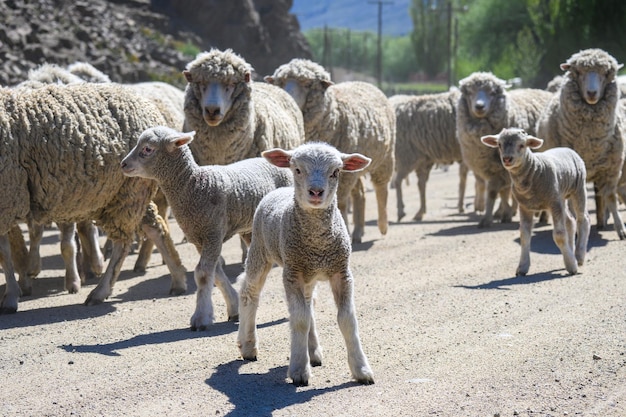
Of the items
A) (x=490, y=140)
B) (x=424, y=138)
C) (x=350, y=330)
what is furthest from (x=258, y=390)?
(x=424, y=138)

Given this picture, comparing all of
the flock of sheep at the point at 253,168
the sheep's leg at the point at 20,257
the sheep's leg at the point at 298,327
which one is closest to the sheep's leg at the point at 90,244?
the flock of sheep at the point at 253,168

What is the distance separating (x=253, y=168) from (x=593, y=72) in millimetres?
5948

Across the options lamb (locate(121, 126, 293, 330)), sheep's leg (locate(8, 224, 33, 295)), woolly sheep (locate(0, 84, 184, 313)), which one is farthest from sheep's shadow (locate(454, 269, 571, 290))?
sheep's leg (locate(8, 224, 33, 295))

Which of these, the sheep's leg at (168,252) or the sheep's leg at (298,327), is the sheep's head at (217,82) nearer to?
the sheep's leg at (168,252)

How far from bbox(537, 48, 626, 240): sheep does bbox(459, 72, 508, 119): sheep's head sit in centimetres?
154

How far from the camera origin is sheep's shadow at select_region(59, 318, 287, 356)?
7.38 metres

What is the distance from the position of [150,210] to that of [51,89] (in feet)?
4.93

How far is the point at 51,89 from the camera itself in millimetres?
9516

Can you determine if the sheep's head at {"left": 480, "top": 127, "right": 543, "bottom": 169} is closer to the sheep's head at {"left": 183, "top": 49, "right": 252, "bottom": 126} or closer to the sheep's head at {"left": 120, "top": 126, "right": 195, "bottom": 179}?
the sheep's head at {"left": 183, "top": 49, "right": 252, "bottom": 126}

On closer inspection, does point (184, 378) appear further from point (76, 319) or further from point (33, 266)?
point (33, 266)

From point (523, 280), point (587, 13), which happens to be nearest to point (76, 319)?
point (523, 280)

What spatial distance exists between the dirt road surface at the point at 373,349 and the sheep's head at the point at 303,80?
8.40 ft

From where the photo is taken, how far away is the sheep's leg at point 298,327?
242 inches

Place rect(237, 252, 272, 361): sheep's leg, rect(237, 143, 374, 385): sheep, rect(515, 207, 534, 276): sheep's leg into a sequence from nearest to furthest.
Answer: rect(237, 143, 374, 385): sheep, rect(237, 252, 272, 361): sheep's leg, rect(515, 207, 534, 276): sheep's leg
